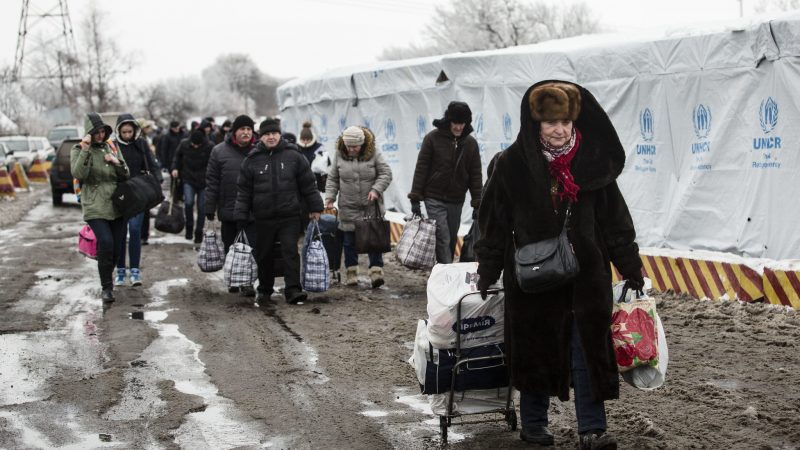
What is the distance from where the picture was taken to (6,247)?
16.8 metres

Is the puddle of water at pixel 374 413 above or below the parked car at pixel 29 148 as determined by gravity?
below

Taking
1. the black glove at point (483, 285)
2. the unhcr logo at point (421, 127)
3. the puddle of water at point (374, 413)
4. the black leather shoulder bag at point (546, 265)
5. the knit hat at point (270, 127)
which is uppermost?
the knit hat at point (270, 127)

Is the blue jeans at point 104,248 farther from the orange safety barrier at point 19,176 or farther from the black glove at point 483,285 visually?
the orange safety barrier at point 19,176

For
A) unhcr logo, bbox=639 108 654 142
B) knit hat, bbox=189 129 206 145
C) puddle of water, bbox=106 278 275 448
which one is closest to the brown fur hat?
puddle of water, bbox=106 278 275 448

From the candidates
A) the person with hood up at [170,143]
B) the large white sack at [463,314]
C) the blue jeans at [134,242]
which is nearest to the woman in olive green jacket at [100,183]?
the blue jeans at [134,242]

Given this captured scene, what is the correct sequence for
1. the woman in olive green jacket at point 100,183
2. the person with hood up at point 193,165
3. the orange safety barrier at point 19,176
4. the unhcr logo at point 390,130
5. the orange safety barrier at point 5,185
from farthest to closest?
the orange safety barrier at point 19,176 < the orange safety barrier at point 5,185 < the unhcr logo at point 390,130 < the person with hood up at point 193,165 < the woman in olive green jacket at point 100,183

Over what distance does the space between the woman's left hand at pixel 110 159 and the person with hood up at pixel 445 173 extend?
3.07m

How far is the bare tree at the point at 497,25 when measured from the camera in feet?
181

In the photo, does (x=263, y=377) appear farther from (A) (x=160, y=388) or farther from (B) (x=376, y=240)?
(B) (x=376, y=240)

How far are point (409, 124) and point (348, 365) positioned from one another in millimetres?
10992

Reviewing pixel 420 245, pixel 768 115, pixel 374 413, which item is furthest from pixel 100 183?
pixel 768 115

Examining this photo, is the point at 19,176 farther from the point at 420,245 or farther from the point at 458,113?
the point at 458,113

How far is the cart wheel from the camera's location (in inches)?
233

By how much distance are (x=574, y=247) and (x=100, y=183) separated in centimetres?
700
